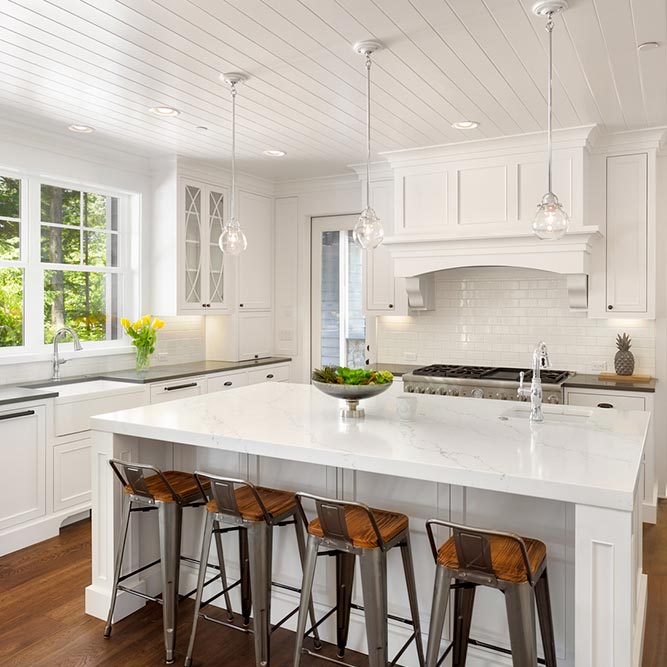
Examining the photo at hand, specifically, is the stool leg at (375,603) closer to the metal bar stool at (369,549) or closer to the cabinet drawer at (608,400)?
the metal bar stool at (369,549)

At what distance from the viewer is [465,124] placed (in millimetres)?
4207

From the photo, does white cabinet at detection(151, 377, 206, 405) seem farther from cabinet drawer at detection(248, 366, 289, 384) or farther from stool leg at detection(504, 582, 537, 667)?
stool leg at detection(504, 582, 537, 667)

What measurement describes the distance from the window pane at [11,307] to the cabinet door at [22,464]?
832 mm

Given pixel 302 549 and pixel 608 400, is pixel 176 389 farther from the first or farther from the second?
pixel 608 400

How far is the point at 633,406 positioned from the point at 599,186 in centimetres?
163

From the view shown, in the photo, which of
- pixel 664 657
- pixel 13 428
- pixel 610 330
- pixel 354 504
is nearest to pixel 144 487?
pixel 354 504

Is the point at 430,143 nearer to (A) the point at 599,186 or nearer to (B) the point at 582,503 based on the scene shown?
(A) the point at 599,186

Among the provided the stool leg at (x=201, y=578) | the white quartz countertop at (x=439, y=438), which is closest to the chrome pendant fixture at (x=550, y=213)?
the white quartz countertop at (x=439, y=438)

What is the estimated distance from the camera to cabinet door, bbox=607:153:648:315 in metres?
4.48

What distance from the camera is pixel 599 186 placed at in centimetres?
459

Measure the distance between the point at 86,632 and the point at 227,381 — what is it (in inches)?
110

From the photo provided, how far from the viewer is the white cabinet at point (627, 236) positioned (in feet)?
14.7

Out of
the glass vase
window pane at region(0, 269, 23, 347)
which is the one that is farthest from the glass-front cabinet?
window pane at region(0, 269, 23, 347)

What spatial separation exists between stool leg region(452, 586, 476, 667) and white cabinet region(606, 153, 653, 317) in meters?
3.01
